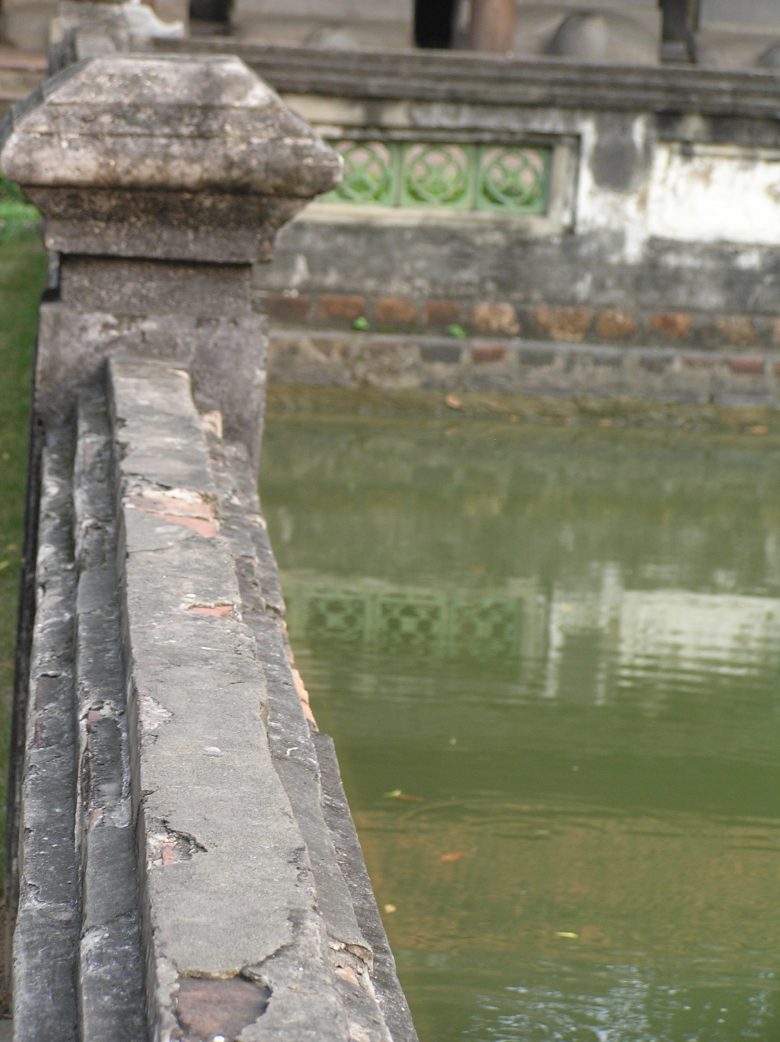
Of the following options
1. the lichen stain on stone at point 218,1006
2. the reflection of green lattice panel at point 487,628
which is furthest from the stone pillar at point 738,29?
the lichen stain on stone at point 218,1006

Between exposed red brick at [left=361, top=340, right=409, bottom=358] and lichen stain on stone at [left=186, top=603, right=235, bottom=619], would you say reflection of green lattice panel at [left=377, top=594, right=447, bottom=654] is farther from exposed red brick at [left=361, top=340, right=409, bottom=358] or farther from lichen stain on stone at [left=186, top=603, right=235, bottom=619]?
lichen stain on stone at [left=186, top=603, right=235, bottom=619]

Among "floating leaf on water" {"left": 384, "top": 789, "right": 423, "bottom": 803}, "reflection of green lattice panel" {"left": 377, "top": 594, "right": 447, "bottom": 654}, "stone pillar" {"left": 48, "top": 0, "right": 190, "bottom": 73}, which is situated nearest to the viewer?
"floating leaf on water" {"left": 384, "top": 789, "right": 423, "bottom": 803}

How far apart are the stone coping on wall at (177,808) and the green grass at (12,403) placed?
129 cm

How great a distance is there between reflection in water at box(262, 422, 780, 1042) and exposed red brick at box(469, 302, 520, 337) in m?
0.79

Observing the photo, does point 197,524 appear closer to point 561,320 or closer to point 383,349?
point 383,349

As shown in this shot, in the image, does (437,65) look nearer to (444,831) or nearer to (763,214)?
(763,214)

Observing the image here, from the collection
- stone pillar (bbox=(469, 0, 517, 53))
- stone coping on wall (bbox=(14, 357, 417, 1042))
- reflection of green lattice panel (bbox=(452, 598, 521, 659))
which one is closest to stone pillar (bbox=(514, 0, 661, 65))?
stone pillar (bbox=(469, 0, 517, 53))

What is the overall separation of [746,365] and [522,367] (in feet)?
3.67

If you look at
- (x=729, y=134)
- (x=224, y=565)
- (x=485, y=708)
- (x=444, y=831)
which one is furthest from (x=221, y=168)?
(x=729, y=134)

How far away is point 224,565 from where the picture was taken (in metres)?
2.14

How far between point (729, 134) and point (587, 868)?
4989mm

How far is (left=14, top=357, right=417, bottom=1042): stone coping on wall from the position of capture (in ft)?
4.14

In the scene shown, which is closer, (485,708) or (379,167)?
(485,708)

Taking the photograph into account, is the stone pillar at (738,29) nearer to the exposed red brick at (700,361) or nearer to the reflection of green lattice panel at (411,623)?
the exposed red brick at (700,361)
